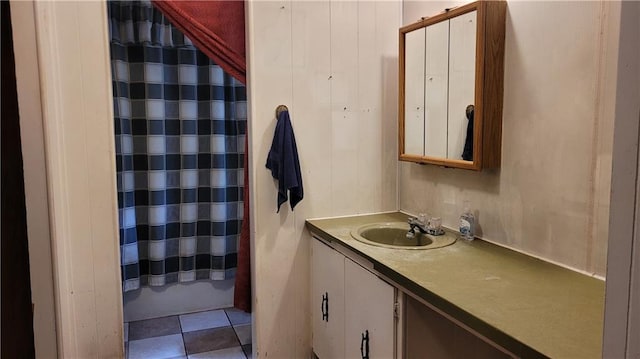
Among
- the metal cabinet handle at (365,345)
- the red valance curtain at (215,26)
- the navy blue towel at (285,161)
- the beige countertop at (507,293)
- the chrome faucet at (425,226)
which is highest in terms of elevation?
the red valance curtain at (215,26)

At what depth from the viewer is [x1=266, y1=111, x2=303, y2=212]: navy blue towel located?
7.70ft

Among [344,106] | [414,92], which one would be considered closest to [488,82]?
[414,92]

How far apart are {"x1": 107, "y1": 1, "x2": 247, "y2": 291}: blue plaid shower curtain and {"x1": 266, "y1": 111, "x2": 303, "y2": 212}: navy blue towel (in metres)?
0.98

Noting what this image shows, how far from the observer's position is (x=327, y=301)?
2.35 metres

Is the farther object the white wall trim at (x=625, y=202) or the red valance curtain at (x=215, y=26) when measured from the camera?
the red valance curtain at (x=215, y=26)

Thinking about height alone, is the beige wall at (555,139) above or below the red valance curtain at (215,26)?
below

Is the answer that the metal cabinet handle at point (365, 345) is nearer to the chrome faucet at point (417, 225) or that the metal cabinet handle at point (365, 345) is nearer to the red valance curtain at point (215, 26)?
the chrome faucet at point (417, 225)

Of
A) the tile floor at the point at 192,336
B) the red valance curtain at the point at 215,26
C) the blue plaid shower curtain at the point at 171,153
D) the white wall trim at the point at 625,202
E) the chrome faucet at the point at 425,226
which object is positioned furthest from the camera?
the blue plaid shower curtain at the point at 171,153

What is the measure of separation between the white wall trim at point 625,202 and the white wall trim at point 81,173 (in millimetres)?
2046

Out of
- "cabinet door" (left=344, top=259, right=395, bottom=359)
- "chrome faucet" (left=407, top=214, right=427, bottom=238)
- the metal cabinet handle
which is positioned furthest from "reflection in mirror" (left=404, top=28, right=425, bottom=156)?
the metal cabinet handle

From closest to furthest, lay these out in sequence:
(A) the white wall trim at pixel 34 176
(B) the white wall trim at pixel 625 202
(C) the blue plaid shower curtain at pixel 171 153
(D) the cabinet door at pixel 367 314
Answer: (B) the white wall trim at pixel 625 202, (D) the cabinet door at pixel 367 314, (A) the white wall trim at pixel 34 176, (C) the blue plaid shower curtain at pixel 171 153

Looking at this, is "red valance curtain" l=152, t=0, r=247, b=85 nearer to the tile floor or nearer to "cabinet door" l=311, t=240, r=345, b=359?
"cabinet door" l=311, t=240, r=345, b=359

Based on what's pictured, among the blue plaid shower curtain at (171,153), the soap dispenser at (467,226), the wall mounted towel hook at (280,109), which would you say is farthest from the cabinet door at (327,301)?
the blue plaid shower curtain at (171,153)

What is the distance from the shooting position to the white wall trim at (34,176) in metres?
1.94
